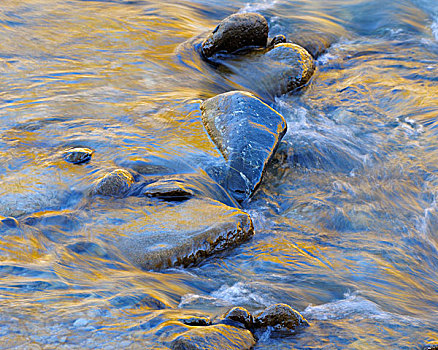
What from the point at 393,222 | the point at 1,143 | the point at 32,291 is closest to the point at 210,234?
the point at 32,291

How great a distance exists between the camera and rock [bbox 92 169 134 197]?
4555 mm

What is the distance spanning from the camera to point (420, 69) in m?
7.82

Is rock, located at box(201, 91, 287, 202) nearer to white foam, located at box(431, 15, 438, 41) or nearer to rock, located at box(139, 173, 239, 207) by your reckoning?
rock, located at box(139, 173, 239, 207)

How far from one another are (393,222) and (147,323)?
3074mm

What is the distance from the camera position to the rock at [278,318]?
3342 millimetres

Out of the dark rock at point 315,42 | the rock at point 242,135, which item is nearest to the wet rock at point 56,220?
the rock at point 242,135

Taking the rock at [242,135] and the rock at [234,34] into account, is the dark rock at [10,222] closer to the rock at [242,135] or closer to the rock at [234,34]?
the rock at [242,135]

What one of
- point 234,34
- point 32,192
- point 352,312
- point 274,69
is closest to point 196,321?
point 352,312

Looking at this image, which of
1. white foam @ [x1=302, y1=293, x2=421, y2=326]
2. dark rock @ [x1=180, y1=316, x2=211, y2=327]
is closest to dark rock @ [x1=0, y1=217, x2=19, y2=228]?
dark rock @ [x1=180, y1=316, x2=211, y2=327]

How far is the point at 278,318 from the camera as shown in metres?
3.36

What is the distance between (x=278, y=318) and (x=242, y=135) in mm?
2514

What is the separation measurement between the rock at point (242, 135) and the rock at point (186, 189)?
5.5 inches

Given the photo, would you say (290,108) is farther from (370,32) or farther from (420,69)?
(370,32)

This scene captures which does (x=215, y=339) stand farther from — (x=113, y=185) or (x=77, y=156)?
(x=77, y=156)
